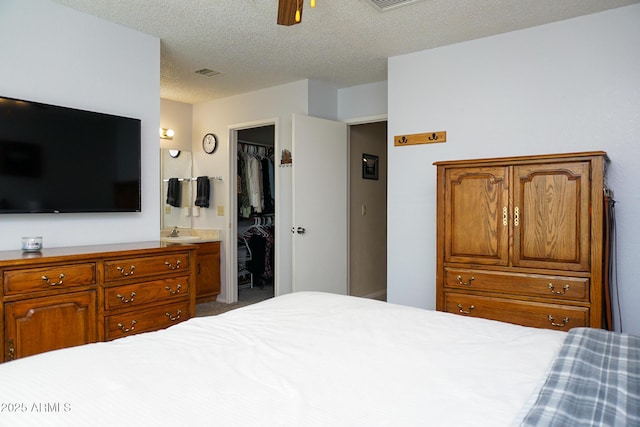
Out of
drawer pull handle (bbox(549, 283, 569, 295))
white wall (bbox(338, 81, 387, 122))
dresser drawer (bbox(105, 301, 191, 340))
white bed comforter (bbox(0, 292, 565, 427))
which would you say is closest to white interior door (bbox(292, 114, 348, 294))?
white wall (bbox(338, 81, 387, 122))

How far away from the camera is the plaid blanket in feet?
2.77

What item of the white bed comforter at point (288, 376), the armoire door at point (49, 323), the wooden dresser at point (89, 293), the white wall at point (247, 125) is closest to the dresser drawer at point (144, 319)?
the wooden dresser at point (89, 293)

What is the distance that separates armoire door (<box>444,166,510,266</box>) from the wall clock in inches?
126

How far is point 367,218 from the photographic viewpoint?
5125 millimetres

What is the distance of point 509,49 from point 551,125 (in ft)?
2.22

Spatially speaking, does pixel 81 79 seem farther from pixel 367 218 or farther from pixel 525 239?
pixel 367 218

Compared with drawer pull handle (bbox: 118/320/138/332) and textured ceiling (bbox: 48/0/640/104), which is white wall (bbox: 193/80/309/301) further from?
drawer pull handle (bbox: 118/320/138/332)

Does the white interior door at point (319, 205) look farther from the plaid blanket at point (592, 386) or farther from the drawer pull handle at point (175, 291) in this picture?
the plaid blanket at point (592, 386)

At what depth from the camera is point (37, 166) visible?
8.46ft

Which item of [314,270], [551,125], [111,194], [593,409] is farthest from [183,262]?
[551,125]

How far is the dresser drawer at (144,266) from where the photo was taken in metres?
2.54

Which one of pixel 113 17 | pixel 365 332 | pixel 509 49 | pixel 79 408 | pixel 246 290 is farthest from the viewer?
pixel 246 290

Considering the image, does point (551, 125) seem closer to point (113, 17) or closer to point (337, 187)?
point (337, 187)

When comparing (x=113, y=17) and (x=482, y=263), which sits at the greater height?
(x=113, y=17)
